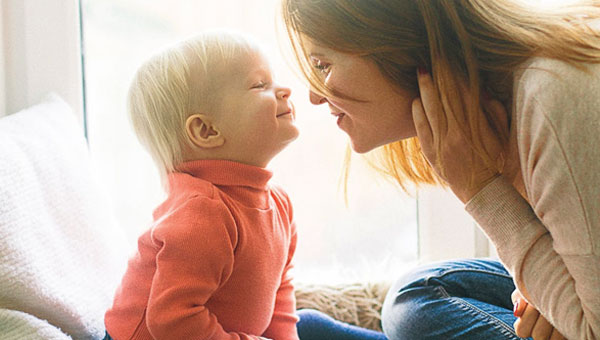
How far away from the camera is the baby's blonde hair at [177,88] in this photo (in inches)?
45.2

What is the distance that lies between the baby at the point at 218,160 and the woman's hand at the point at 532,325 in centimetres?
44

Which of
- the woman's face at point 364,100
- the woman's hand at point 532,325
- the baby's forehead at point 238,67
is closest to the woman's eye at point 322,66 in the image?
the woman's face at point 364,100

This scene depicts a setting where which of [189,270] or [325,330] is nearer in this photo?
[189,270]

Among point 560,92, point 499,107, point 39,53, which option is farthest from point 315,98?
point 39,53

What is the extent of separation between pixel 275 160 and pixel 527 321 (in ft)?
2.62

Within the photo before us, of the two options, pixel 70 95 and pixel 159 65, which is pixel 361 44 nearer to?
pixel 159 65

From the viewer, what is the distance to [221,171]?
117 cm

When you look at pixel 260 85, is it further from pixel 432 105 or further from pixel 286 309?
pixel 286 309

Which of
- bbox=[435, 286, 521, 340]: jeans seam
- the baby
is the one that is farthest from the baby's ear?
bbox=[435, 286, 521, 340]: jeans seam

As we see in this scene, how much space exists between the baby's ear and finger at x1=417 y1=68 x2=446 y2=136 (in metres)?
0.36

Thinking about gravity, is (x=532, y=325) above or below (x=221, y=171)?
below

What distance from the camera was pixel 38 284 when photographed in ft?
3.56

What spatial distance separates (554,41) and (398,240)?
3.08 feet

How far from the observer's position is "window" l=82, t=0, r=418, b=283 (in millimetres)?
1604
